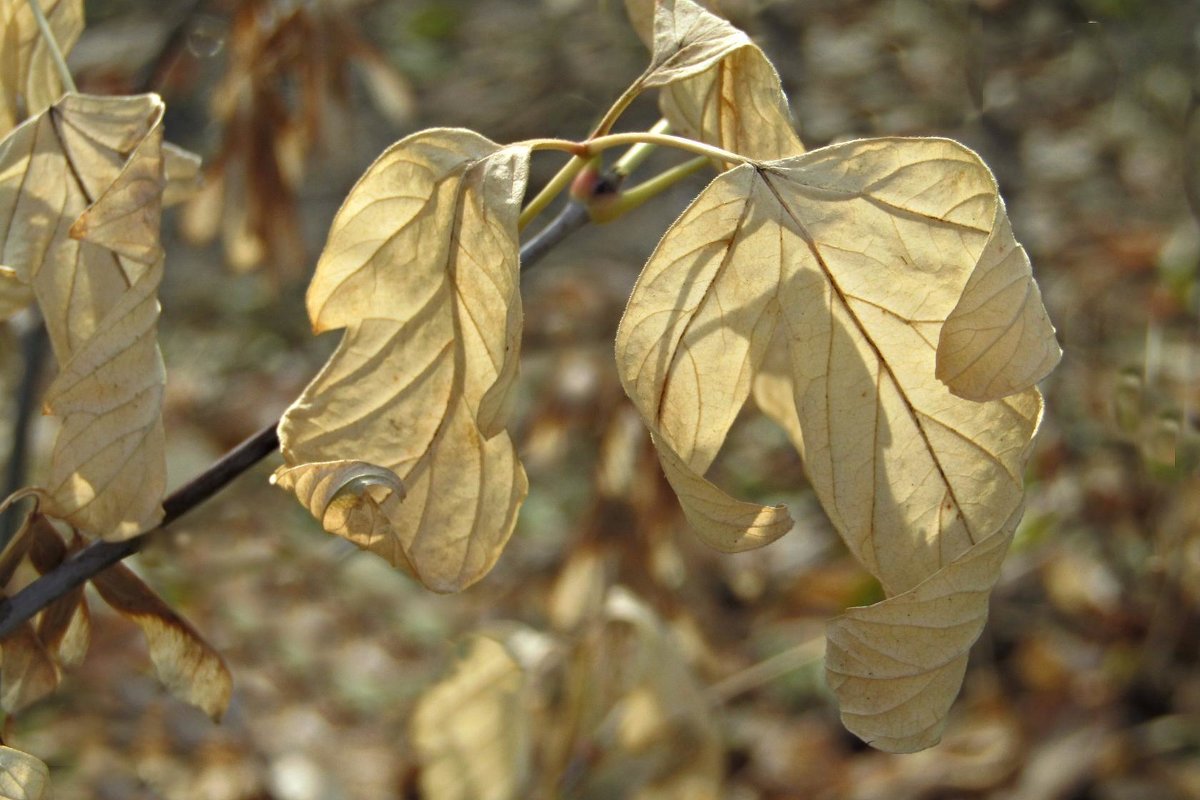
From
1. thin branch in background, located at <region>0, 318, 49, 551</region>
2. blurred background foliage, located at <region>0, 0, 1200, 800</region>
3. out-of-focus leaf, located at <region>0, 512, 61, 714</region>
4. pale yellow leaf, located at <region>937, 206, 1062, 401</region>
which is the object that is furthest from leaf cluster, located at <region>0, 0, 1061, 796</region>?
thin branch in background, located at <region>0, 318, 49, 551</region>

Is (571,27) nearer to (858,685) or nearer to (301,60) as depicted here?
(301,60)

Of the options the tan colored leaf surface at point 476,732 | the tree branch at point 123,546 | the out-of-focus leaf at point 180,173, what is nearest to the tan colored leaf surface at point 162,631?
the tree branch at point 123,546

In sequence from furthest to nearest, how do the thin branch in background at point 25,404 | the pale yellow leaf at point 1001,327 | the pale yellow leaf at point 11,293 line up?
the thin branch in background at point 25,404, the pale yellow leaf at point 11,293, the pale yellow leaf at point 1001,327

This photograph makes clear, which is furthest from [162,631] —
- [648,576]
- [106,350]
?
[648,576]

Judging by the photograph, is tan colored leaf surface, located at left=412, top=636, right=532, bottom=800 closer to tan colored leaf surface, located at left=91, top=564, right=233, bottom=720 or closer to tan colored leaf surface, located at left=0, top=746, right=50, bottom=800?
tan colored leaf surface, located at left=91, top=564, right=233, bottom=720

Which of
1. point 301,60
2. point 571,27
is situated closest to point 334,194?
point 571,27

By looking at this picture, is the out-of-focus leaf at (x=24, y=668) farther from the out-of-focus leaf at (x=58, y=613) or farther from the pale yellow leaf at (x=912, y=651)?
the pale yellow leaf at (x=912, y=651)
